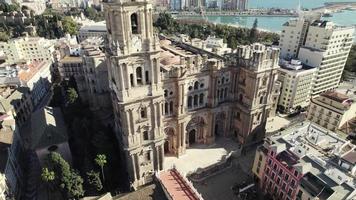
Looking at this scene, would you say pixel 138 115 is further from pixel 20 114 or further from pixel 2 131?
pixel 20 114

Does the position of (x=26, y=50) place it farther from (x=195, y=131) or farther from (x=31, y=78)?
(x=195, y=131)

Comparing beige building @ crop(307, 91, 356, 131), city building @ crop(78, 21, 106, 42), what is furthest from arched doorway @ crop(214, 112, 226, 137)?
city building @ crop(78, 21, 106, 42)

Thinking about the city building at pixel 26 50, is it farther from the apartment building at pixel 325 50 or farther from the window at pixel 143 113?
the apartment building at pixel 325 50

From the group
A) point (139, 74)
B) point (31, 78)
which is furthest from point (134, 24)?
point (31, 78)

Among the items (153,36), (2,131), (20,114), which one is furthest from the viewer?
(20,114)

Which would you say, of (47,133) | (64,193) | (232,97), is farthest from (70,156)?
(232,97)

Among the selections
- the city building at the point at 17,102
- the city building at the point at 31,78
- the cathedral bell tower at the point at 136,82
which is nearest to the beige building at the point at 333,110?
the cathedral bell tower at the point at 136,82
